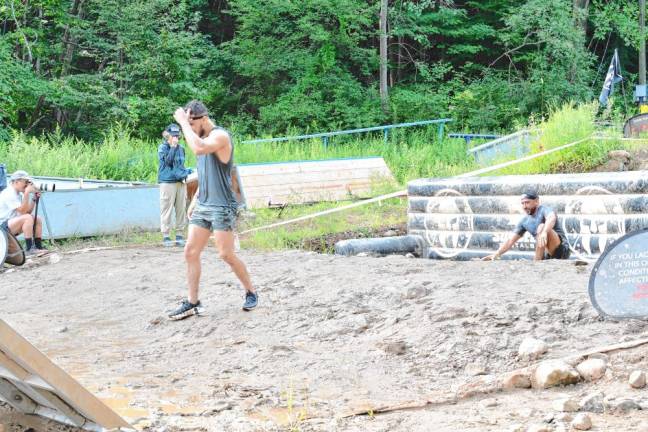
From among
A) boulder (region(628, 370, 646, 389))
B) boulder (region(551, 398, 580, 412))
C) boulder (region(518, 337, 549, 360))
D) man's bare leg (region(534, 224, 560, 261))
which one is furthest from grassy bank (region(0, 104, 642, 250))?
boulder (region(551, 398, 580, 412))

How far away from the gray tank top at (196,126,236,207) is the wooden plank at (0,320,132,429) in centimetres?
370

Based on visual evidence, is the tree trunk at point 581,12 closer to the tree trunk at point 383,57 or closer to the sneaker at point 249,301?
the tree trunk at point 383,57

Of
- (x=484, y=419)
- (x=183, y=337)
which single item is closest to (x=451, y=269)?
(x=183, y=337)

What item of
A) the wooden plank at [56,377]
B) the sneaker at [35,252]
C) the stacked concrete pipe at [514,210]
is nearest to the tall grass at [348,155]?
the stacked concrete pipe at [514,210]

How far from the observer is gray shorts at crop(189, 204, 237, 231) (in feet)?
28.0

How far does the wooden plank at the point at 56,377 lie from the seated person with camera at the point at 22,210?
32.2 ft

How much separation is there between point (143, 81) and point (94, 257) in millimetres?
14440

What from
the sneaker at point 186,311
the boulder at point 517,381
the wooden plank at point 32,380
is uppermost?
the wooden plank at point 32,380

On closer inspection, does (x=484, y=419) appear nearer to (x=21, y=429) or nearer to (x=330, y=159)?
(x=21, y=429)

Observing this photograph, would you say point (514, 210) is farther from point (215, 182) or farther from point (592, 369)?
point (592, 369)

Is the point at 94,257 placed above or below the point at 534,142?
below

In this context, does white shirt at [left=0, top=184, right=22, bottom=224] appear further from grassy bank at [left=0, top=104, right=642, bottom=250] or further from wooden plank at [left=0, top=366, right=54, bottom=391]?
wooden plank at [left=0, top=366, right=54, bottom=391]

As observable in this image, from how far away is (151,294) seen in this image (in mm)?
10562

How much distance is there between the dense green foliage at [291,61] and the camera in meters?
26.5
